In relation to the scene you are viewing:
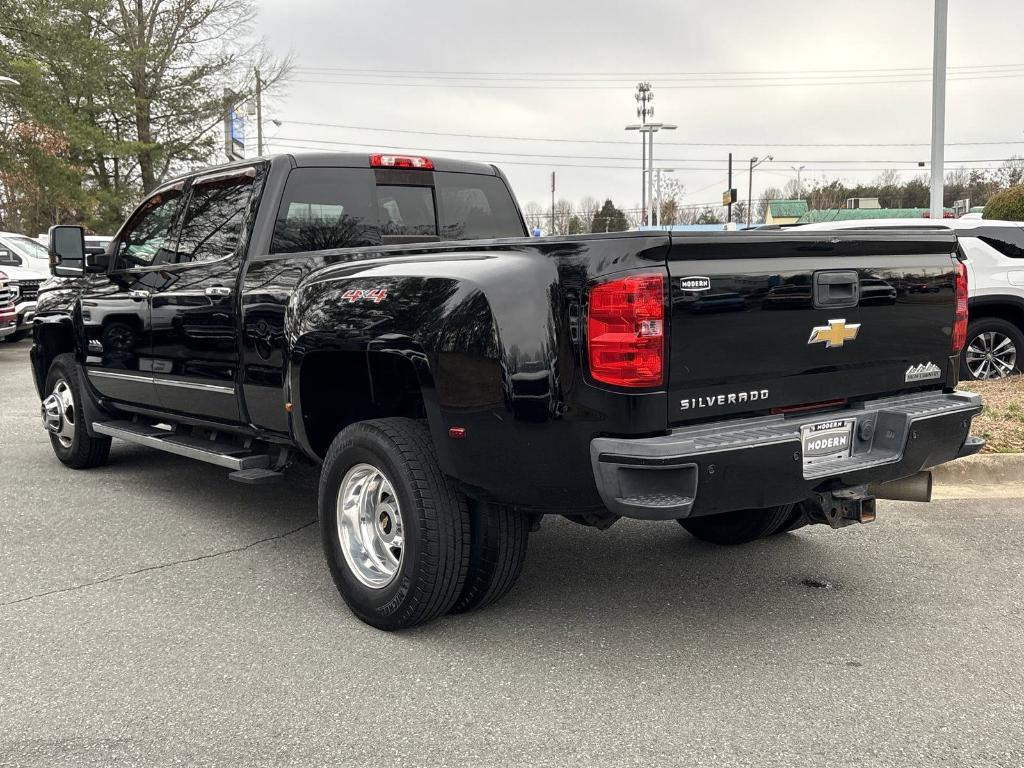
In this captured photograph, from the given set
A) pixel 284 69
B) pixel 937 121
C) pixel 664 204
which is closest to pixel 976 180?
pixel 664 204

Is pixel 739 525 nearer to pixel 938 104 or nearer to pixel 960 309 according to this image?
pixel 960 309

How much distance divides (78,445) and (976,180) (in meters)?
71.6

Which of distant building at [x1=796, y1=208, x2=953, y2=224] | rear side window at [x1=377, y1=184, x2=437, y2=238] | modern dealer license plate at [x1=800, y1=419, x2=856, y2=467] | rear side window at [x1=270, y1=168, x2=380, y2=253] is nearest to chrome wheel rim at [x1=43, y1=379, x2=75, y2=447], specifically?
rear side window at [x1=270, y1=168, x2=380, y2=253]

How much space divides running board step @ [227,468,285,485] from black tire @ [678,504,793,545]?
2.07 m

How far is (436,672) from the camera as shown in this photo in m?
3.47

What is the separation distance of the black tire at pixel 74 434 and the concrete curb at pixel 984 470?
5.73 m

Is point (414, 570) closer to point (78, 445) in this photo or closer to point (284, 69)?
point (78, 445)

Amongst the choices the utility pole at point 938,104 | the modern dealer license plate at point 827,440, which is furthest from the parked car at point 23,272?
the modern dealer license plate at point 827,440

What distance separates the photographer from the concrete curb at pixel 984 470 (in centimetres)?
616

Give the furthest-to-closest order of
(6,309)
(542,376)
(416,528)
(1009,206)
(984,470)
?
(1009,206) → (6,309) → (984,470) → (416,528) → (542,376)

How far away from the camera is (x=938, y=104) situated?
38.2ft

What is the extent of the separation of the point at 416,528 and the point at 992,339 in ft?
26.0

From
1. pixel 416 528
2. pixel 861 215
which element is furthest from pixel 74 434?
pixel 861 215

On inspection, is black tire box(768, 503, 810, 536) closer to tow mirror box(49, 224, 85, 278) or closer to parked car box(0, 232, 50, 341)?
tow mirror box(49, 224, 85, 278)
